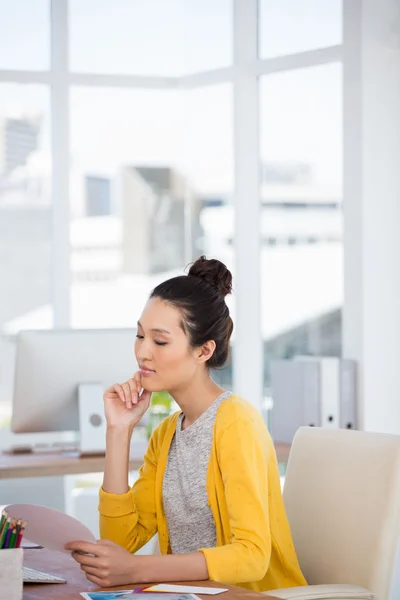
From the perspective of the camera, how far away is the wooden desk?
3309mm

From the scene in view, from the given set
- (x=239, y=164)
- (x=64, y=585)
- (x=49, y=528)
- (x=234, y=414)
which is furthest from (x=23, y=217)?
(x=64, y=585)

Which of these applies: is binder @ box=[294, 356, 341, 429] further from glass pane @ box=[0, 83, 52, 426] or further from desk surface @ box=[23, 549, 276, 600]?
desk surface @ box=[23, 549, 276, 600]

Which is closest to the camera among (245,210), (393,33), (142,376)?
(142,376)

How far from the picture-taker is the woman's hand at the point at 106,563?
1638 mm

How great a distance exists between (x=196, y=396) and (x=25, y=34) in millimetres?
3247

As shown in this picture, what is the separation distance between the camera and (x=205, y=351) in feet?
6.68

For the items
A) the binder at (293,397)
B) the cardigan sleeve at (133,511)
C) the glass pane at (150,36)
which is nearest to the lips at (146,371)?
the cardigan sleeve at (133,511)

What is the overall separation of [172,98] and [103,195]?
651mm

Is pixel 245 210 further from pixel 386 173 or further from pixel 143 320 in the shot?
pixel 143 320

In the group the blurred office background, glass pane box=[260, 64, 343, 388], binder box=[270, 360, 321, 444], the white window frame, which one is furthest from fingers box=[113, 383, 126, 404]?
the white window frame

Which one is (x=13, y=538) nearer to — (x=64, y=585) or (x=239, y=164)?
(x=64, y=585)

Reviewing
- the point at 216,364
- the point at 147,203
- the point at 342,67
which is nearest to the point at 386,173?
the point at 342,67

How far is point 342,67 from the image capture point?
430 cm

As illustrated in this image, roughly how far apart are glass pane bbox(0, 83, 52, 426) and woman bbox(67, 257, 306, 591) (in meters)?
2.72
